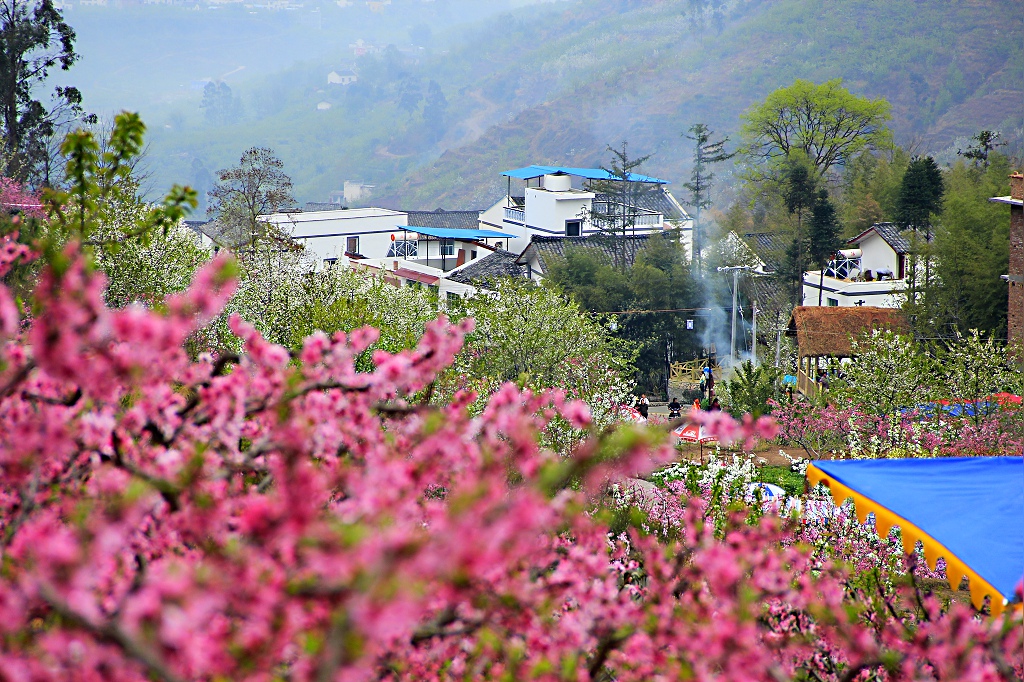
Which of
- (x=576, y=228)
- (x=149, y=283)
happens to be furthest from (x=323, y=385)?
(x=576, y=228)

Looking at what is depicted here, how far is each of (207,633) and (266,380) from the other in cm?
145

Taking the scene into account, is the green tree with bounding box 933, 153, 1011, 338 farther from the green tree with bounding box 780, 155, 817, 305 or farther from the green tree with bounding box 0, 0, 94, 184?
the green tree with bounding box 0, 0, 94, 184

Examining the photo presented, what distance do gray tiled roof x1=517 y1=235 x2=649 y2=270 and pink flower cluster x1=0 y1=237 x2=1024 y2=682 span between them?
4320cm

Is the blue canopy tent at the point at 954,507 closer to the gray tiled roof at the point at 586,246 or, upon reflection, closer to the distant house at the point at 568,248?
the distant house at the point at 568,248

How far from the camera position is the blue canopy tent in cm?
912

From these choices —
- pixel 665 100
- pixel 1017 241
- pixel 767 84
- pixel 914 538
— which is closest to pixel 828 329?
pixel 1017 241

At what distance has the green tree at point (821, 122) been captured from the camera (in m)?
74.7

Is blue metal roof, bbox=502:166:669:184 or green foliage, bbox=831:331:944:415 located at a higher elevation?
blue metal roof, bbox=502:166:669:184

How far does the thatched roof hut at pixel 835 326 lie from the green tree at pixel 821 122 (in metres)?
39.3

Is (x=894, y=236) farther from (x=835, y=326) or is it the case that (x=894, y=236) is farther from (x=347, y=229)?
(x=347, y=229)

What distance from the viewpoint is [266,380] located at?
13.1 feet

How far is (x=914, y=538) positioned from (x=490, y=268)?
41.7 meters

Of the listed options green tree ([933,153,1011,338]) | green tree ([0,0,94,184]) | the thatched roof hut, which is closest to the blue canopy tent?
green tree ([0,0,94,184])

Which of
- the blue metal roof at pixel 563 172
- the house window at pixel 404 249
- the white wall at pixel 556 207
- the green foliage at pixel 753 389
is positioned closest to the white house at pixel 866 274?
the blue metal roof at pixel 563 172
